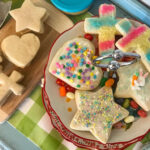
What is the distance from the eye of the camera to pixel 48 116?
3.28 ft

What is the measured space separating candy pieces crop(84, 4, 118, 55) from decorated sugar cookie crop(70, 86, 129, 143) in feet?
0.52

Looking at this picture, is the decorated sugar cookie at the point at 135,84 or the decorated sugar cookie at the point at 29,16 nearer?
the decorated sugar cookie at the point at 135,84

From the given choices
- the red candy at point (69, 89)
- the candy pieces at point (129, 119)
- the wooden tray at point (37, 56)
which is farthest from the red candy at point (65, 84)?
the candy pieces at point (129, 119)

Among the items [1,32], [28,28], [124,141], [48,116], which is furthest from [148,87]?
[1,32]

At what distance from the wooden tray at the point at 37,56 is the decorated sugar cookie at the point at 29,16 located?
49 mm

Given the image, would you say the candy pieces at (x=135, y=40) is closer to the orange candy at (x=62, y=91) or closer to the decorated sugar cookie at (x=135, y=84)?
the decorated sugar cookie at (x=135, y=84)

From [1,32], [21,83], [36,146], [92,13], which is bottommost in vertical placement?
[36,146]

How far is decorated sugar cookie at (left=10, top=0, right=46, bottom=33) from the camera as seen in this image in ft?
3.30

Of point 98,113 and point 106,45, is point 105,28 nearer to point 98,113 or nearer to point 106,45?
point 106,45

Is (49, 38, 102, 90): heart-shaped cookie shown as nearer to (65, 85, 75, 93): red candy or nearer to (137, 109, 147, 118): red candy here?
(65, 85, 75, 93): red candy

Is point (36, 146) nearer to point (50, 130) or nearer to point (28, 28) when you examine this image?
point (50, 130)

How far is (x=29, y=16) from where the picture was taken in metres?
1.02

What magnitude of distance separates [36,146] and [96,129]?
28cm

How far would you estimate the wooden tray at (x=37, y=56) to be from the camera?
985mm
